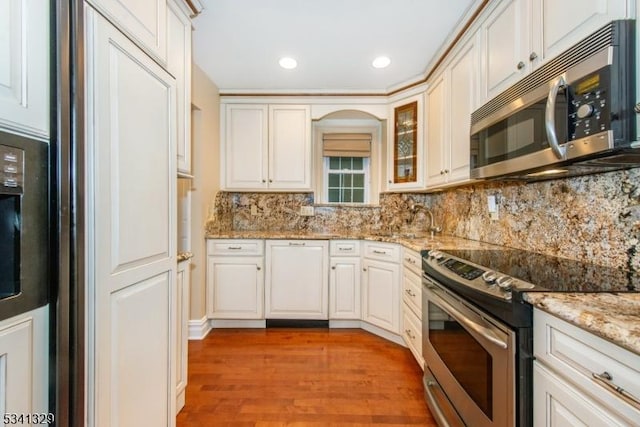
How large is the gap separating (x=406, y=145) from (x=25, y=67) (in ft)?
9.24

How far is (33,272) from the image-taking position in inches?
29.8

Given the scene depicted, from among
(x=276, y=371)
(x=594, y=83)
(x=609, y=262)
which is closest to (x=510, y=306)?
(x=609, y=262)

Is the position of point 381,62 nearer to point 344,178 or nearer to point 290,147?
point 290,147

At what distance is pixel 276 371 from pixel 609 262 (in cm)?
202

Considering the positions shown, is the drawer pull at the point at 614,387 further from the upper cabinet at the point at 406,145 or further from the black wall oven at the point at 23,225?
the upper cabinet at the point at 406,145

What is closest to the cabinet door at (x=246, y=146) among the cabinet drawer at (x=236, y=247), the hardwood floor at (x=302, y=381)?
the cabinet drawer at (x=236, y=247)

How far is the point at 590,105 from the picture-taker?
0.99m

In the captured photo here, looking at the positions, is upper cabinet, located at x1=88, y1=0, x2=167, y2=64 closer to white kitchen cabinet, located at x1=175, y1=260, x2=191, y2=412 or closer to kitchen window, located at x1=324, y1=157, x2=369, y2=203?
white kitchen cabinet, located at x1=175, y1=260, x2=191, y2=412

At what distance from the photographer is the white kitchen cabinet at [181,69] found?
1.66 metres

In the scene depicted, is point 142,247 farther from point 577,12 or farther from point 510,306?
point 577,12

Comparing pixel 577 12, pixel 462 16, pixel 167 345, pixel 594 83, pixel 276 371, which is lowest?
pixel 276 371

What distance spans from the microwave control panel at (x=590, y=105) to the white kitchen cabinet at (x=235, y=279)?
249cm

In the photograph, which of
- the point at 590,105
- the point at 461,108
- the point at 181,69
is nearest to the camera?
the point at 590,105

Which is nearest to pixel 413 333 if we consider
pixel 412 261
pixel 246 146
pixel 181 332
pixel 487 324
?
pixel 412 261
